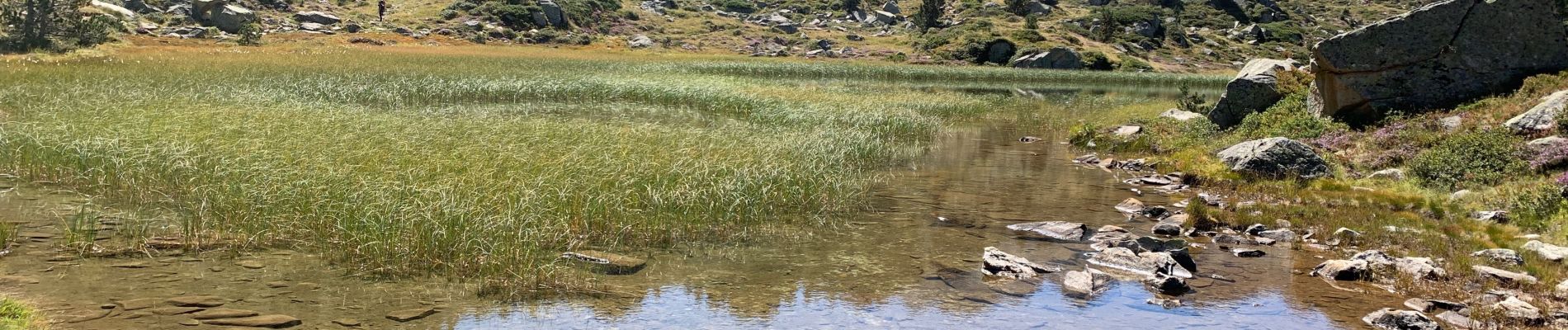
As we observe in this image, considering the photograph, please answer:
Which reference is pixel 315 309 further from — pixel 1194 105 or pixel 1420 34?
pixel 1194 105

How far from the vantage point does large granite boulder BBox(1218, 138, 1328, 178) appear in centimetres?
2136

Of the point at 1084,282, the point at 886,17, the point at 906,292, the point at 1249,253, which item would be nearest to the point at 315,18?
the point at 886,17

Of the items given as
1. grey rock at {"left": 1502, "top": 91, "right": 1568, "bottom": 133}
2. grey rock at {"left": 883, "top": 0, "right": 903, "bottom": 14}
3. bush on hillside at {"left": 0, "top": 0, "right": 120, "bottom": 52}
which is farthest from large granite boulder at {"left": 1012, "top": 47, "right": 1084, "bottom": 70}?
grey rock at {"left": 1502, "top": 91, "right": 1568, "bottom": 133}

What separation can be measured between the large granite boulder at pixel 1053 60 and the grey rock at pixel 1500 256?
86.3 m

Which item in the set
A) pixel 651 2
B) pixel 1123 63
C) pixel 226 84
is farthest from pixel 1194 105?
pixel 651 2

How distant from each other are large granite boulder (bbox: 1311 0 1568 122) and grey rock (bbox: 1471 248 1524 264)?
1318 cm

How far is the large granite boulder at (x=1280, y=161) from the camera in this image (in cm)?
2136

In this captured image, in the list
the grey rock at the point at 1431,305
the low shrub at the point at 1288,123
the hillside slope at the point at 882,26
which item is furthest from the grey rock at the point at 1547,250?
the hillside slope at the point at 882,26

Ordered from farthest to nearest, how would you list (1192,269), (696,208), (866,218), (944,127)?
(944,127) < (866,218) < (696,208) < (1192,269)

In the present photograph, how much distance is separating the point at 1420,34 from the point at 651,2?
119 metres

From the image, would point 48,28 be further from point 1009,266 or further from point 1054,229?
point 1009,266

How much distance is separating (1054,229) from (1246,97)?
58.0ft

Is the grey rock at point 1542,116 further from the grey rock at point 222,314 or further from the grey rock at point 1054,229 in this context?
the grey rock at point 222,314

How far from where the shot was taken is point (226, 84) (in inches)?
1211
